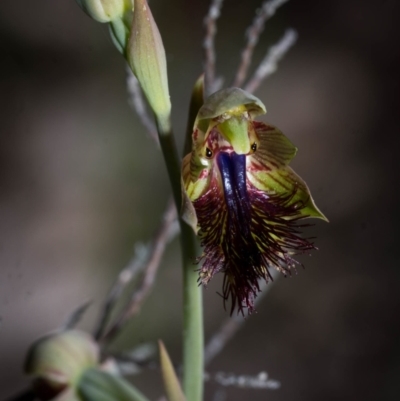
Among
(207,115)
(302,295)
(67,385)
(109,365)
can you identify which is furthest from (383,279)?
(207,115)

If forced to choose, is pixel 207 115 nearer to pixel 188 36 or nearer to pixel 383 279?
pixel 188 36

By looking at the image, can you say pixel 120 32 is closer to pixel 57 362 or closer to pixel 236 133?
pixel 236 133

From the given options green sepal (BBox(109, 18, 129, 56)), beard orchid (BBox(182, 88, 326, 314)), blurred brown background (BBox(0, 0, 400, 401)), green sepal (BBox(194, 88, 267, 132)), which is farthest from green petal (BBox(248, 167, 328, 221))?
blurred brown background (BBox(0, 0, 400, 401))

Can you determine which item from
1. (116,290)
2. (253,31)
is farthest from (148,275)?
(253,31)

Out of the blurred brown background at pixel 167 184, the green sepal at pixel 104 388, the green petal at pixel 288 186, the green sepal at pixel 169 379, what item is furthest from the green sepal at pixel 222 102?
the blurred brown background at pixel 167 184

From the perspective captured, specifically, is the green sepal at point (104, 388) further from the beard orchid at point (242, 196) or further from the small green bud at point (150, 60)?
the small green bud at point (150, 60)

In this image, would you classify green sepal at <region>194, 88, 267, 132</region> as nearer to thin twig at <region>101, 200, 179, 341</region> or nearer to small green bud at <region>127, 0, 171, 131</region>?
small green bud at <region>127, 0, 171, 131</region>
